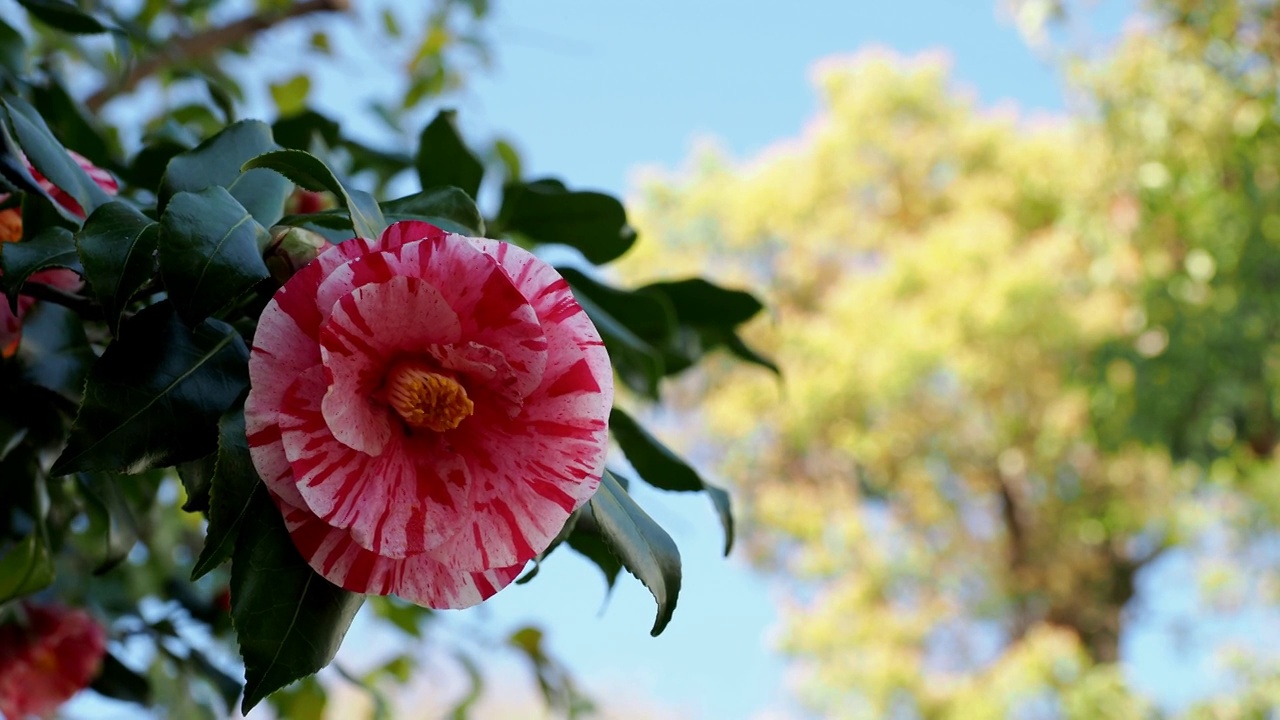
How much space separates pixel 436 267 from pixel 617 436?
19 centimetres

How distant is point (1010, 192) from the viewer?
6875 millimetres

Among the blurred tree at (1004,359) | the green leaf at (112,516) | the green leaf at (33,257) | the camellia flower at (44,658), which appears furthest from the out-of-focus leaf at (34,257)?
the blurred tree at (1004,359)

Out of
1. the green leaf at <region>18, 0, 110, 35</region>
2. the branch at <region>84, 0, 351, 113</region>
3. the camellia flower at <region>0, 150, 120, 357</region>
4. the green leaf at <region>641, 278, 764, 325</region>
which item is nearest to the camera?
the camellia flower at <region>0, 150, 120, 357</region>

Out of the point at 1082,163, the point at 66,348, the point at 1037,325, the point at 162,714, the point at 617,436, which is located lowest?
the point at 162,714

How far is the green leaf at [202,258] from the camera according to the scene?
28 cm

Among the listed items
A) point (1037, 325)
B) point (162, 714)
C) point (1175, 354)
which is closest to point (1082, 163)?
point (1037, 325)

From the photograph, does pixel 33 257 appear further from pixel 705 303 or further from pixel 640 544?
pixel 705 303

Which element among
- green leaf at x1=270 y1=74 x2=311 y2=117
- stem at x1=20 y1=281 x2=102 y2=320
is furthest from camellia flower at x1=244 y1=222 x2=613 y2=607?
green leaf at x1=270 y1=74 x2=311 y2=117

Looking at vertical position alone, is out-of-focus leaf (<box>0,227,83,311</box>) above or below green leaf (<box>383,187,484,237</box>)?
below

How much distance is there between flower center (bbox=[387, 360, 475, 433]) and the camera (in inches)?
10.9

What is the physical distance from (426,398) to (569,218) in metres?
0.32

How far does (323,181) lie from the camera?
0.31 metres

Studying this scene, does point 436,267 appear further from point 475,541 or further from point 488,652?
point 488,652

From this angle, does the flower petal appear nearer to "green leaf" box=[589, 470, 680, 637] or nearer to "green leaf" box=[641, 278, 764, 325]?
"green leaf" box=[589, 470, 680, 637]
